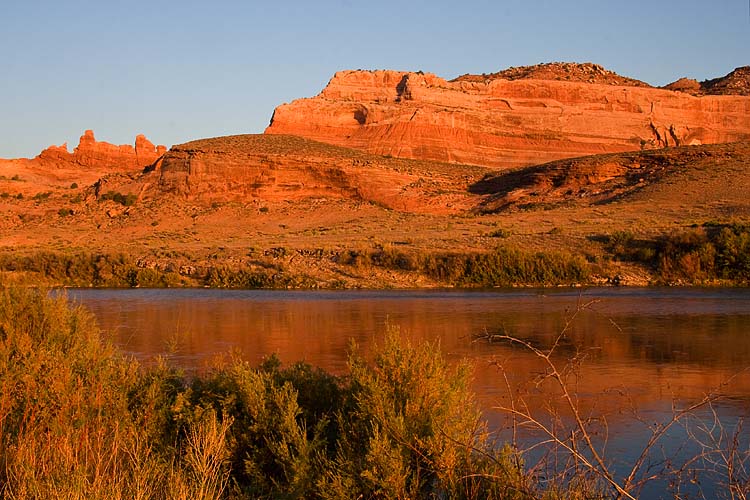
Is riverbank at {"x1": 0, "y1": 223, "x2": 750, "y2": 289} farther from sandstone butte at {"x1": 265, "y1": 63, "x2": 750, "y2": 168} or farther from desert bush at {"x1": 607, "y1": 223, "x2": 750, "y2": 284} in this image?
sandstone butte at {"x1": 265, "y1": 63, "x2": 750, "y2": 168}

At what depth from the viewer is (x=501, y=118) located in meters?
68.2

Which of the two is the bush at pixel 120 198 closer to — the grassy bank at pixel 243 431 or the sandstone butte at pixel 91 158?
the sandstone butte at pixel 91 158

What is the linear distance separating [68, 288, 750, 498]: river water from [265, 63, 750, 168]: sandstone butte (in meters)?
37.8

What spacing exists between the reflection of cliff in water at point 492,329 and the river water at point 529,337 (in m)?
0.03

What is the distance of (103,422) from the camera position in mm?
6727

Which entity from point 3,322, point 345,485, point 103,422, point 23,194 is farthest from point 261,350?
point 23,194

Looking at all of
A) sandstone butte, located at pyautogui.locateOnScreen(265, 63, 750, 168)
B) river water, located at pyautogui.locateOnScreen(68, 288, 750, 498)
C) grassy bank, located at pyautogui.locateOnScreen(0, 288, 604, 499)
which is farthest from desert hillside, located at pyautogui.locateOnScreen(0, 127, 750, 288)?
grassy bank, located at pyautogui.locateOnScreen(0, 288, 604, 499)

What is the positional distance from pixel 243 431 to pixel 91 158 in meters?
91.6

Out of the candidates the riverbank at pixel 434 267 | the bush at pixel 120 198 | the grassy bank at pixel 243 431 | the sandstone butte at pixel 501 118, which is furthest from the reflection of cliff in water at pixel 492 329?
the sandstone butte at pixel 501 118

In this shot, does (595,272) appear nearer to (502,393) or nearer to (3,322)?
(502,393)

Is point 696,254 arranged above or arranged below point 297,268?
above

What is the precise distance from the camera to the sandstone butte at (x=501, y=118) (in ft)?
211

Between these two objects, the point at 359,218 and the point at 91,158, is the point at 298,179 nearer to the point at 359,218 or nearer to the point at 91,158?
the point at 359,218

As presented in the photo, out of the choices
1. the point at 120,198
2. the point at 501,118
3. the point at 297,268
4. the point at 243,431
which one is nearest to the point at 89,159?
the point at 120,198
